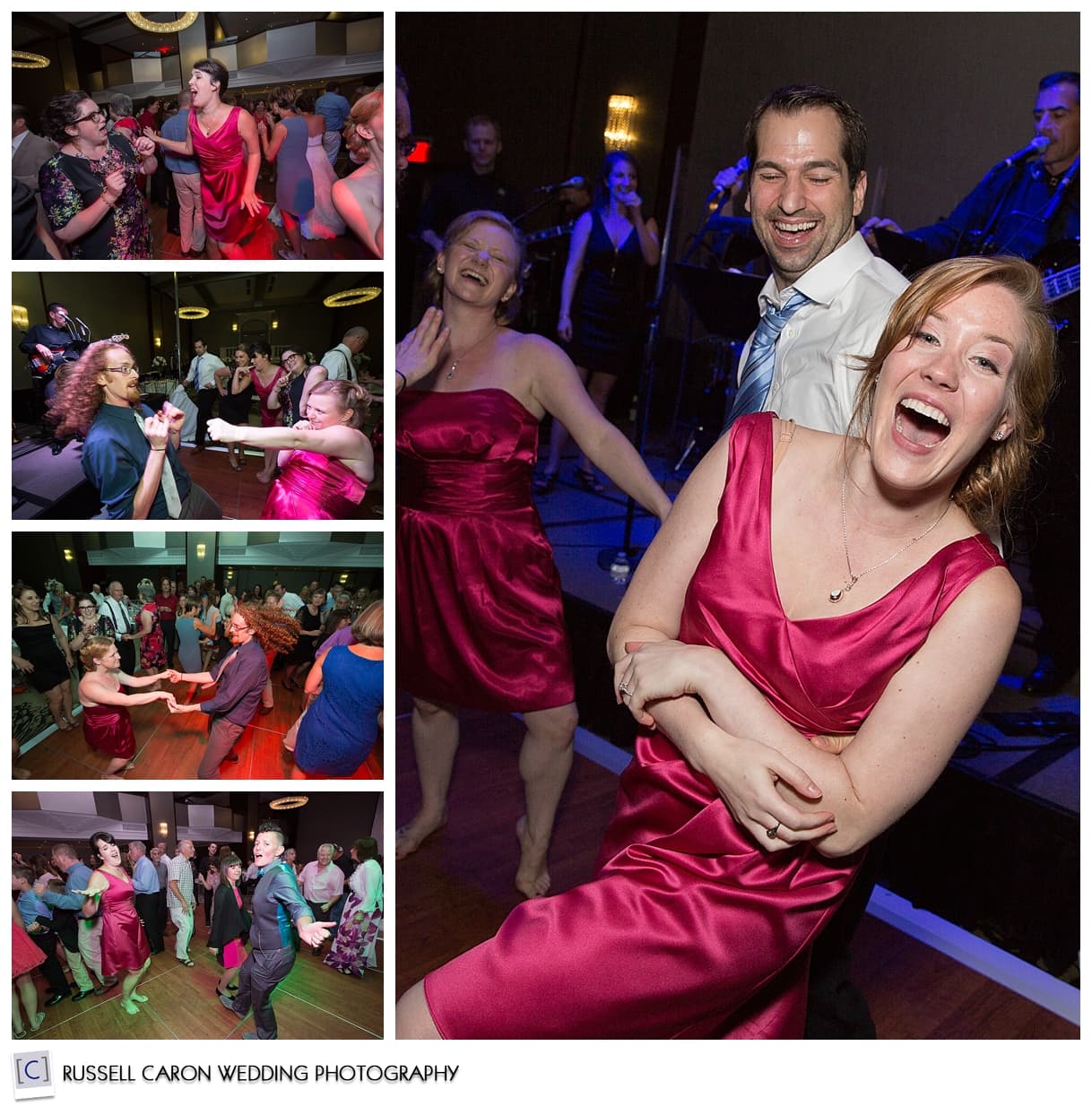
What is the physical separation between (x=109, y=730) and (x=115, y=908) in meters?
0.32

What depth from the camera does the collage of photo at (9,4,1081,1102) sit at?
59.4 inches

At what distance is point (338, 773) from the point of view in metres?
1.88

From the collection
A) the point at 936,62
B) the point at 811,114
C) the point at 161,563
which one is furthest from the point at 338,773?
the point at 936,62

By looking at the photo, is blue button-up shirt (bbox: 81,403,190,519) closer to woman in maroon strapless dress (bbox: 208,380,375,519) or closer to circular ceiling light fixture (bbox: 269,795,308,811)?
woman in maroon strapless dress (bbox: 208,380,375,519)

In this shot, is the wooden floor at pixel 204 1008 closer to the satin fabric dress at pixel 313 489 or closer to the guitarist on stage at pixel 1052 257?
the satin fabric dress at pixel 313 489

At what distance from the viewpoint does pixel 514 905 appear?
104 inches

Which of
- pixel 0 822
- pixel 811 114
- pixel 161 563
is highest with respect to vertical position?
pixel 811 114

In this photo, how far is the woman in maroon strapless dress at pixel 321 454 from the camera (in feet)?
5.89

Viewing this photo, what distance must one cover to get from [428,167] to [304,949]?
2920 mm

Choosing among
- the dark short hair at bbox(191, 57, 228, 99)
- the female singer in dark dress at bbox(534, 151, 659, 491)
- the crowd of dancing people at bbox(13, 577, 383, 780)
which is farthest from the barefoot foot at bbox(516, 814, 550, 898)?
the female singer in dark dress at bbox(534, 151, 659, 491)

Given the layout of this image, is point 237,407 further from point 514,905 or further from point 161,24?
point 514,905

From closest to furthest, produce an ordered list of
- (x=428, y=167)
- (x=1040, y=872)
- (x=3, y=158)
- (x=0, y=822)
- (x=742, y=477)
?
(x=742, y=477)
(x=3, y=158)
(x=0, y=822)
(x=1040, y=872)
(x=428, y=167)

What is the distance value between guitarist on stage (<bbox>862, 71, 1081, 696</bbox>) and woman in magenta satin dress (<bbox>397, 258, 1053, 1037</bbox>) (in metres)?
1.40

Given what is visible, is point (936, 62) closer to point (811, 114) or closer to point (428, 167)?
point (428, 167)
